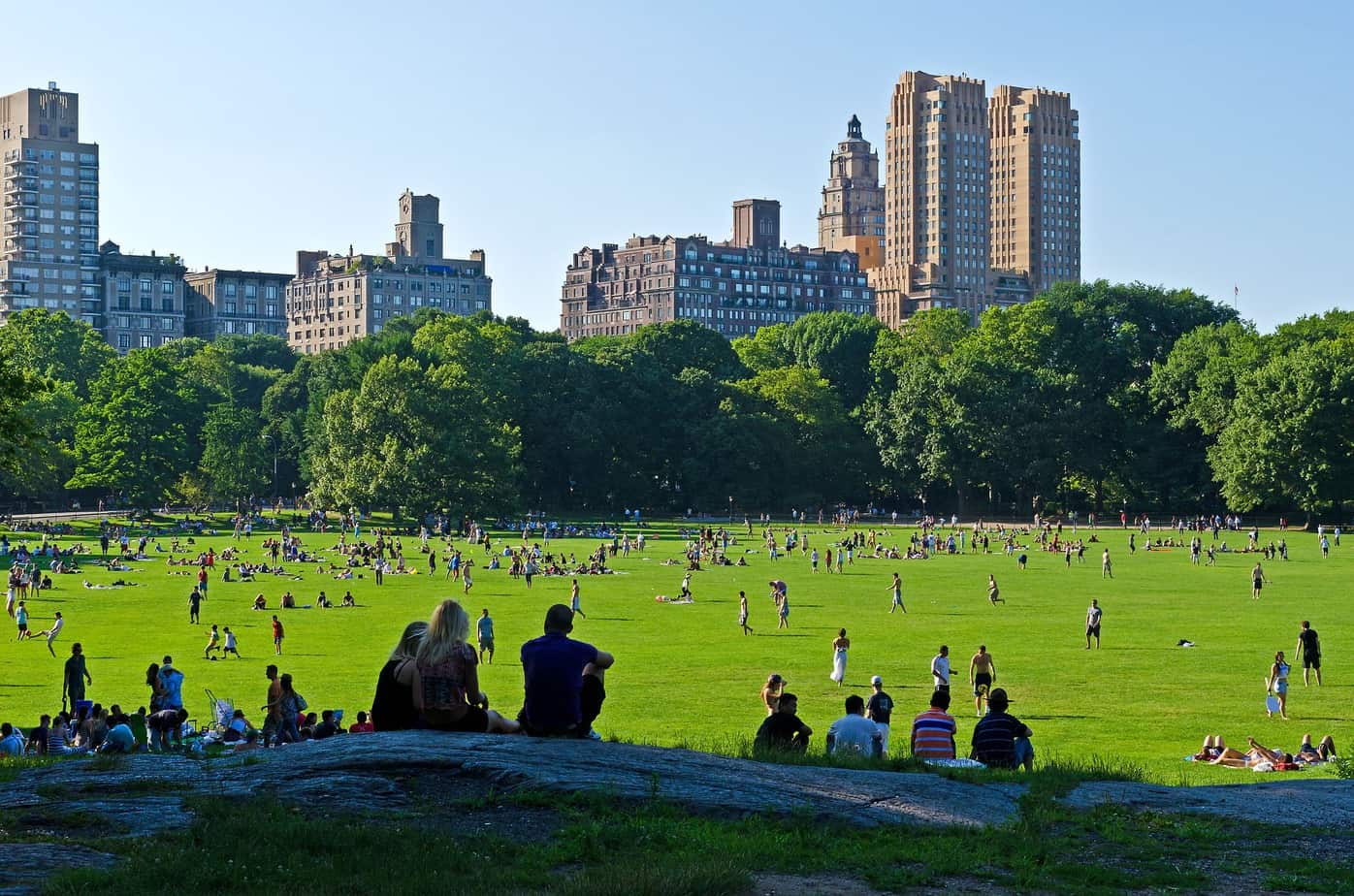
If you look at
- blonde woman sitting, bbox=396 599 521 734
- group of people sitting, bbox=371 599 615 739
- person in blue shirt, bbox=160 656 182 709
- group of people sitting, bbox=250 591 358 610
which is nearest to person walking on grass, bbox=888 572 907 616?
group of people sitting, bbox=250 591 358 610

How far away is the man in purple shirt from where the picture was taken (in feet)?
40.9

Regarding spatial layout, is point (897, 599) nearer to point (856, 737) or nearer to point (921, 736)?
point (921, 736)

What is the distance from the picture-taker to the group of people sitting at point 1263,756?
22812mm

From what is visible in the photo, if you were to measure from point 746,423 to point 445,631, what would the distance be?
4009 inches

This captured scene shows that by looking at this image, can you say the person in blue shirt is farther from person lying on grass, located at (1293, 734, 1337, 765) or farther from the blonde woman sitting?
person lying on grass, located at (1293, 734, 1337, 765)

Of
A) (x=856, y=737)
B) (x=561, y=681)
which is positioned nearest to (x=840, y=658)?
(x=856, y=737)

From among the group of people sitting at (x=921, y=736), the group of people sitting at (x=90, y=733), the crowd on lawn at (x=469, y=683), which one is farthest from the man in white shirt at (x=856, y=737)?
the group of people sitting at (x=90, y=733)

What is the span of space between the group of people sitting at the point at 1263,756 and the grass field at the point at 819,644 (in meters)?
0.57

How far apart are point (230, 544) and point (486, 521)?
892 inches

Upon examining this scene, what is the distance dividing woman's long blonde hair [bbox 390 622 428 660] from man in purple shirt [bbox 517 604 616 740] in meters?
0.92

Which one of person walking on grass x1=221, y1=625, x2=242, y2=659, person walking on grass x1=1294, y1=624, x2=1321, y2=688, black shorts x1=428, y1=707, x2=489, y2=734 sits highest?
black shorts x1=428, y1=707, x2=489, y2=734

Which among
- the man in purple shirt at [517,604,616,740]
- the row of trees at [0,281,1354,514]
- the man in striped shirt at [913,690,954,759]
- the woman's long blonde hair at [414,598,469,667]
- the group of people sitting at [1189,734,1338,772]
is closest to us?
the woman's long blonde hair at [414,598,469,667]

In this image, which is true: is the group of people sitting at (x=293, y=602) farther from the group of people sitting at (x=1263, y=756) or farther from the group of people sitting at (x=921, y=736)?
the group of people sitting at (x=921, y=736)

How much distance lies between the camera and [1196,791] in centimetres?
1388
